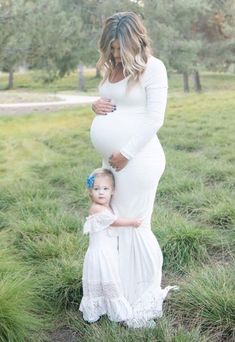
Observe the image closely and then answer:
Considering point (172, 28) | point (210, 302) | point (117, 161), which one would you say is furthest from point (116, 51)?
point (172, 28)

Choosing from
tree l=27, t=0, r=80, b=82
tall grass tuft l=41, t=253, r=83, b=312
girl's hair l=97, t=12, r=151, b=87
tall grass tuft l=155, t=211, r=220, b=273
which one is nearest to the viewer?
girl's hair l=97, t=12, r=151, b=87

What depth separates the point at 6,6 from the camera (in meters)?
7.86

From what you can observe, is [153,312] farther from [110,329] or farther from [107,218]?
[107,218]

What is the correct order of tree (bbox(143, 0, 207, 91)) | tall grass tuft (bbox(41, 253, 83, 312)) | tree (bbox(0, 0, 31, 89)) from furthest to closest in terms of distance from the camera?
1. tree (bbox(143, 0, 207, 91))
2. tree (bbox(0, 0, 31, 89))
3. tall grass tuft (bbox(41, 253, 83, 312))

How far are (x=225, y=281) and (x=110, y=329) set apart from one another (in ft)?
2.38

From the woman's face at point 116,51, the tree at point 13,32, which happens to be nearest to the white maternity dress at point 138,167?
the woman's face at point 116,51

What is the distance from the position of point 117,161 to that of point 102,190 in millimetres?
188

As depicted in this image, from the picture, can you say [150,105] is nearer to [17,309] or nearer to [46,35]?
[17,309]

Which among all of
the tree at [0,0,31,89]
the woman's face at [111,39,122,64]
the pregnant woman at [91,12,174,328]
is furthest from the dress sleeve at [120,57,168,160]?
the tree at [0,0,31,89]

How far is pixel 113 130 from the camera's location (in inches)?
101

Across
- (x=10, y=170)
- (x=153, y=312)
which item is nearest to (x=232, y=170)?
(x=10, y=170)

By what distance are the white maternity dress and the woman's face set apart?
4.1 inches

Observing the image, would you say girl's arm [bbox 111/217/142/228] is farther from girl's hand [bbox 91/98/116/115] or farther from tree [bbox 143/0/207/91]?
tree [bbox 143/0/207/91]

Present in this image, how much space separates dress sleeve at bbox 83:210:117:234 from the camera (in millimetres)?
2631
